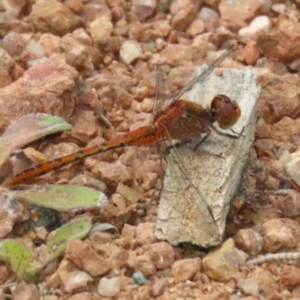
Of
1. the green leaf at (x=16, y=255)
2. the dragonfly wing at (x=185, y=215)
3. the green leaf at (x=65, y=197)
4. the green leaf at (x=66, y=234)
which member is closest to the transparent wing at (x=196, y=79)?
the dragonfly wing at (x=185, y=215)

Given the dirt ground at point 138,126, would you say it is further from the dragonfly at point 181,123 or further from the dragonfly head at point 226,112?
the dragonfly head at point 226,112

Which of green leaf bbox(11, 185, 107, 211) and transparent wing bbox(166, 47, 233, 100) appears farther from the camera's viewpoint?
transparent wing bbox(166, 47, 233, 100)

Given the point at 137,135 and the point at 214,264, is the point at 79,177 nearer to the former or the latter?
the point at 137,135

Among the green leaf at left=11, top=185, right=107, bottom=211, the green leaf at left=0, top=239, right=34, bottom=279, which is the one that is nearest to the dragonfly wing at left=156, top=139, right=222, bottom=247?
the green leaf at left=11, top=185, right=107, bottom=211

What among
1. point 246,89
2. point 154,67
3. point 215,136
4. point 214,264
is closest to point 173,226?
point 214,264

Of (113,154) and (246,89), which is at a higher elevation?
(246,89)

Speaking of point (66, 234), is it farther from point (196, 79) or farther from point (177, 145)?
point (196, 79)

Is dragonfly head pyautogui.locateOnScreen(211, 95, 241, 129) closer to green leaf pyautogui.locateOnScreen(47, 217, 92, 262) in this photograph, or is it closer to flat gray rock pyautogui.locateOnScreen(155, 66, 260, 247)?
flat gray rock pyautogui.locateOnScreen(155, 66, 260, 247)

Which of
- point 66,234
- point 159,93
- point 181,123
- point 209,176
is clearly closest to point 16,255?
point 66,234
